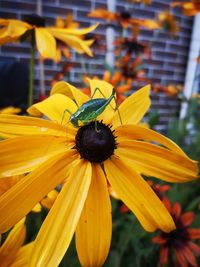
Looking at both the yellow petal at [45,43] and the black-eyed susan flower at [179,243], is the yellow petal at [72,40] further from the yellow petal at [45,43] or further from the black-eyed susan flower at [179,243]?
the black-eyed susan flower at [179,243]

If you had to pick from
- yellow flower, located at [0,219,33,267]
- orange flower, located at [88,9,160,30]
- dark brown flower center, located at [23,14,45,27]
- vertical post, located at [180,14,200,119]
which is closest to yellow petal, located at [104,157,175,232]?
yellow flower, located at [0,219,33,267]

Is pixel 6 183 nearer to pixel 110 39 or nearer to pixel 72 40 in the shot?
pixel 72 40

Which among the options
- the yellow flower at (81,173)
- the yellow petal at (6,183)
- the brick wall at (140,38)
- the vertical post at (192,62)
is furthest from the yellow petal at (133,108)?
the vertical post at (192,62)

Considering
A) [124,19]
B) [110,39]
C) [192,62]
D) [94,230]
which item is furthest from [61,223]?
[192,62]

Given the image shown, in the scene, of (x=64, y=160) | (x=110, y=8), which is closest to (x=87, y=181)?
(x=64, y=160)

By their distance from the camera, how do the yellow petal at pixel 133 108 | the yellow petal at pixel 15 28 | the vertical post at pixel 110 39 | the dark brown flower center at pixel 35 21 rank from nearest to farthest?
the yellow petal at pixel 133 108, the yellow petal at pixel 15 28, the dark brown flower center at pixel 35 21, the vertical post at pixel 110 39

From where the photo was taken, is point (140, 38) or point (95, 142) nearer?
point (95, 142)
